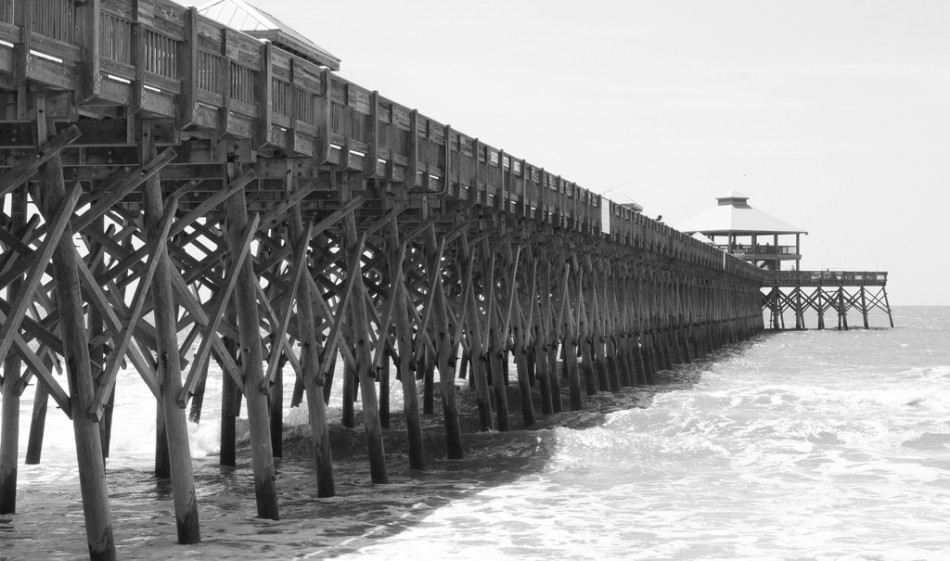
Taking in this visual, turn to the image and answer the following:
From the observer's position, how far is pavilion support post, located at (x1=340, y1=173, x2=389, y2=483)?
587 inches

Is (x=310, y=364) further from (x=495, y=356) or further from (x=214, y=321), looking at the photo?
(x=495, y=356)

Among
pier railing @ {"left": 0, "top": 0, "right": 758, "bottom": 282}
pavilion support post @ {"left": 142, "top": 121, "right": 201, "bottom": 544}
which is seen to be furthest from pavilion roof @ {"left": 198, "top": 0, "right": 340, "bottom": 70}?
pavilion support post @ {"left": 142, "top": 121, "right": 201, "bottom": 544}

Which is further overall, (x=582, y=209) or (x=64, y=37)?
(x=582, y=209)

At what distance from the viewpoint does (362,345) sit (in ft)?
49.7

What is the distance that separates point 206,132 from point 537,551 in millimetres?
4922

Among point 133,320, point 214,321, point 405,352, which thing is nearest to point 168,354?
point 214,321

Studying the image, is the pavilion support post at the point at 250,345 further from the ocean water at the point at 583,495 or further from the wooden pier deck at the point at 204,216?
the ocean water at the point at 583,495

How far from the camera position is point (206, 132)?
11.6 m

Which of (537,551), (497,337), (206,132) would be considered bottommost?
(537,551)

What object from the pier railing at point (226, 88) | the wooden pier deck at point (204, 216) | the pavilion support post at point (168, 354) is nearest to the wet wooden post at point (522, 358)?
the wooden pier deck at point (204, 216)

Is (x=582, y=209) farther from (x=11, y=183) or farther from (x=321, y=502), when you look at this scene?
(x=11, y=183)

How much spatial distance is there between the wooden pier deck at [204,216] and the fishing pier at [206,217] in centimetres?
2

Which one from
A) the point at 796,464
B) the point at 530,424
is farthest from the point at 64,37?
the point at 530,424

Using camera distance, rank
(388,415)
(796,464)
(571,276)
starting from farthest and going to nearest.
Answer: (571,276) < (388,415) < (796,464)
